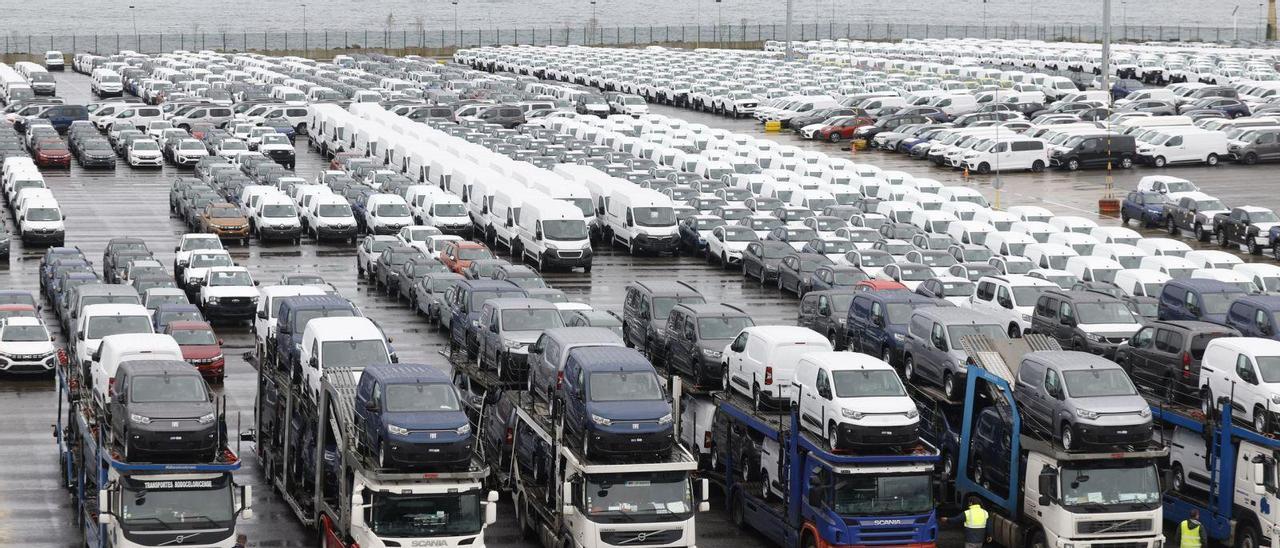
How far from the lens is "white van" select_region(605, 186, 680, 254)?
59969 millimetres

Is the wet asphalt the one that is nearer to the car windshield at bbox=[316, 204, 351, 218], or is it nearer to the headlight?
the car windshield at bbox=[316, 204, 351, 218]

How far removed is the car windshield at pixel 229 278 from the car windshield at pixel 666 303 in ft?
49.2

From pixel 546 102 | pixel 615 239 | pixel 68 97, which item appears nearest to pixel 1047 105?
pixel 546 102

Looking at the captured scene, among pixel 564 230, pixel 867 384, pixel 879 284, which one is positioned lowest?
pixel 879 284

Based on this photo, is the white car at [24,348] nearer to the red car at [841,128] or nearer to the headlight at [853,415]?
the headlight at [853,415]

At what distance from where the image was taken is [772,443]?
99.0ft

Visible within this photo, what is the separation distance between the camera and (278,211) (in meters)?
61.3

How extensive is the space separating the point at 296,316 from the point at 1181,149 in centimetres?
5406

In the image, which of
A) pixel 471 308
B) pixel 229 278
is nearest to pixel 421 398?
pixel 471 308

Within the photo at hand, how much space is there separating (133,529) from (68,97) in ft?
294

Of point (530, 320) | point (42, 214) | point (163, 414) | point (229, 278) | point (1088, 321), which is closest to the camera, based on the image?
point (163, 414)

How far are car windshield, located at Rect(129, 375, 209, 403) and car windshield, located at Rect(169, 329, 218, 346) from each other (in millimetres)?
13955

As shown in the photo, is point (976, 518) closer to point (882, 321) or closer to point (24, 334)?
point (882, 321)

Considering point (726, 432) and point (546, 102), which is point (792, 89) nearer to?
point (546, 102)
